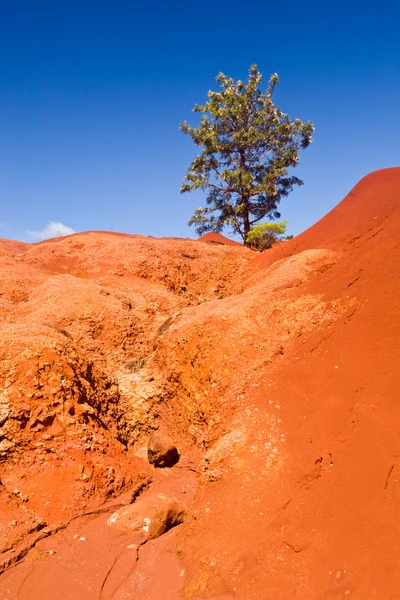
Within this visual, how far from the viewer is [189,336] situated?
7.55 m

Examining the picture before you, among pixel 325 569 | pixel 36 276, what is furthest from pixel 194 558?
pixel 36 276

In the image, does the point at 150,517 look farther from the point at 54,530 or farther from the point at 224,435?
the point at 224,435

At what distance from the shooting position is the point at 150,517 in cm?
502

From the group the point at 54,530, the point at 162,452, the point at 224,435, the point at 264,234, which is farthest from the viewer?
the point at 264,234

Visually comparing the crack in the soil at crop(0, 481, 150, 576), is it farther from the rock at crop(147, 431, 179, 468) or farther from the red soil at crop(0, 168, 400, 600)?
the rock at crop(147, 431, 179, 468)

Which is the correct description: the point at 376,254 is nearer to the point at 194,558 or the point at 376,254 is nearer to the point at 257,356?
the point at 257,356

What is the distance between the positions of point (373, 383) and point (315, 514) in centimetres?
→ 175

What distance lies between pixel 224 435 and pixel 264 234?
14.0m

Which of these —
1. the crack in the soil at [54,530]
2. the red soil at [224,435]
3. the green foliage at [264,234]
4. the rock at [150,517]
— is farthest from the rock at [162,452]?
the green foliage at [264,234]

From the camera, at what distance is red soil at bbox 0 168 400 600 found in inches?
155

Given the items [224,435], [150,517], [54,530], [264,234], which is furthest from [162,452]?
[264,234]

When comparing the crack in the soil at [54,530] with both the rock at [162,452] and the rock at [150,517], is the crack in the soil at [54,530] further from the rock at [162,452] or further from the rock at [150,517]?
the rock at [162,452]

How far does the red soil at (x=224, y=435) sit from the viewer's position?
3926mm

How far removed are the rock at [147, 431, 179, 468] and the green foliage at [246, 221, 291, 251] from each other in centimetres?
1320
